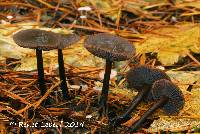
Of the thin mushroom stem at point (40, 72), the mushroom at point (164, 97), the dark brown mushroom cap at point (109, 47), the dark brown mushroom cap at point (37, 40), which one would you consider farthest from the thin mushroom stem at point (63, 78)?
the mushroom at point (164, 97)

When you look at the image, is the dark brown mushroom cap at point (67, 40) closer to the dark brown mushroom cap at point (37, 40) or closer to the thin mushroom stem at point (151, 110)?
the dark brown mushroom cap at point (37, 40)

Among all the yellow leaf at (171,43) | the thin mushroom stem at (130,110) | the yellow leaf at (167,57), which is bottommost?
the thin mushroom stem at (130,110)

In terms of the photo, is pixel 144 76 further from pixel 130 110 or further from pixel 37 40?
pixel 37 40

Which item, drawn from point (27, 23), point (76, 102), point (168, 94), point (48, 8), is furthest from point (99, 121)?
point (48, 8)

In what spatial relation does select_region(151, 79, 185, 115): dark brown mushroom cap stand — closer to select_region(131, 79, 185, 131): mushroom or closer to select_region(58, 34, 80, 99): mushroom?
select_region(131, 79, 185, 131): mushroom

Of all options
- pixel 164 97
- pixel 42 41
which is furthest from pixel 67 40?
pixel 164 97

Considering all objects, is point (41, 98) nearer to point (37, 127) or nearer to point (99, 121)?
point (37, 127)
